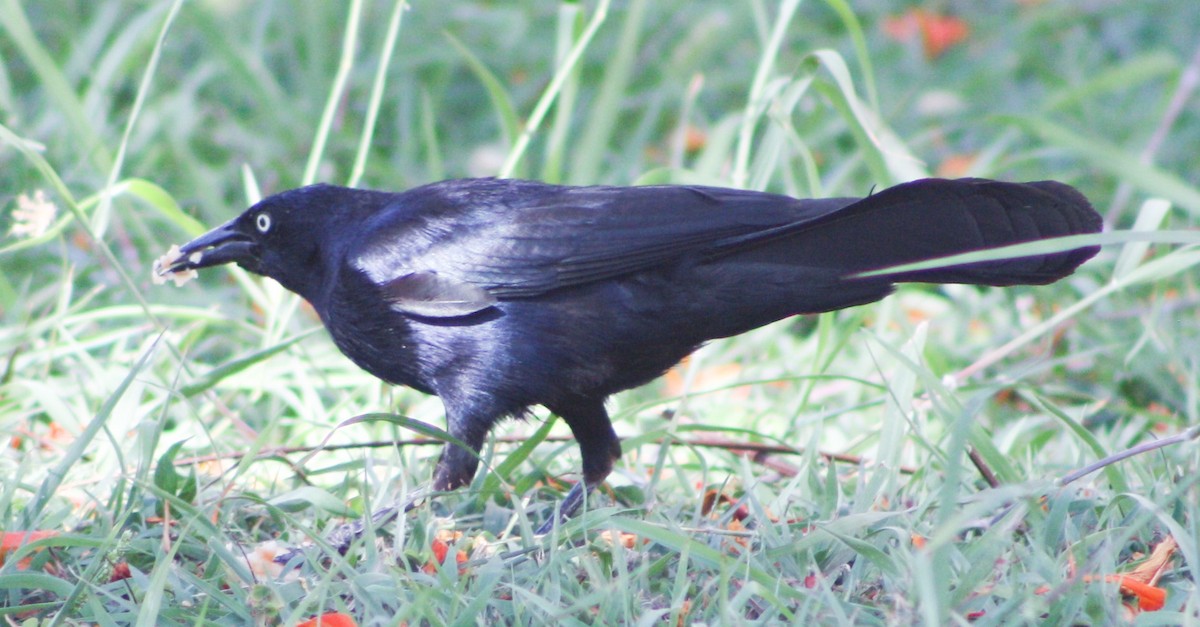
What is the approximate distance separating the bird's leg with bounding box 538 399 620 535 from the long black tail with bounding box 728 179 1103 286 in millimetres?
615

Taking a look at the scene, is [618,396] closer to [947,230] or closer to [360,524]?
[360,524]

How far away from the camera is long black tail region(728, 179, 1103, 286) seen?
2.82 meters

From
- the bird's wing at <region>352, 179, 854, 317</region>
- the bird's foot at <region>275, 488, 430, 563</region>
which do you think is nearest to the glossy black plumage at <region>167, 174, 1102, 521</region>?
the bird's wing at <region>352, 179, 854, 317</region>

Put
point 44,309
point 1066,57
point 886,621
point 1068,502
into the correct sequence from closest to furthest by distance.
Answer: point 886,621 < point 1068,502 < point 44,309 < point 1066,57

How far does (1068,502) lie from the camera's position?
9.23 ft

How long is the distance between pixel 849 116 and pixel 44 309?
2821 mm

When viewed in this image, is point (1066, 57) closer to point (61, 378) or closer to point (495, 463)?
point (495, 463)

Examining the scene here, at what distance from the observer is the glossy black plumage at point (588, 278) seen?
304 centimetres

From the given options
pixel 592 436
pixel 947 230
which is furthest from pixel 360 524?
pixel 947 230

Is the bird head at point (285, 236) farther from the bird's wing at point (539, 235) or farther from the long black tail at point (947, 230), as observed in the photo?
the long black tail at point (947, 230)

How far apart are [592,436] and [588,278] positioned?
17.7 inches

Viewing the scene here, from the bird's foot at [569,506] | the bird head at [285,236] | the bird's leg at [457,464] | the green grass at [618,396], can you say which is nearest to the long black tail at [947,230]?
the green grass at [618,396]

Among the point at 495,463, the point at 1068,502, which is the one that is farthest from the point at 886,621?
the point at 495,463

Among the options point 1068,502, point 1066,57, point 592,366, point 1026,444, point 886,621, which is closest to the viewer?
point 886,621
